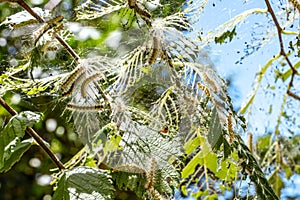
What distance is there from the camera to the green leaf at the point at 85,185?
14.4 inches

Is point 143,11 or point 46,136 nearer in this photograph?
point 143,11

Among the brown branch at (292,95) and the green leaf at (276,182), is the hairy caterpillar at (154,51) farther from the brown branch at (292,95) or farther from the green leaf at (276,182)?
the green leaf at (276,182)

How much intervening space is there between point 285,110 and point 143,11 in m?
0.53

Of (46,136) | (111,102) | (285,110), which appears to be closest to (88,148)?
(111,102)

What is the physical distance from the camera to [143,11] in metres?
0.35

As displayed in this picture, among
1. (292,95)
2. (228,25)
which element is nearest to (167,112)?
(228,25)

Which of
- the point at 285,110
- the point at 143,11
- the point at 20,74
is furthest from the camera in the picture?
the point at 285,110

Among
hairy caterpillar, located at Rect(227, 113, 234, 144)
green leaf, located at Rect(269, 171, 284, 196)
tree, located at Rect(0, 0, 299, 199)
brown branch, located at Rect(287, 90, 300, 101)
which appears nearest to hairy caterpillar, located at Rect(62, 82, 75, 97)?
tree, located at Rect(0, 0, 299, 199)

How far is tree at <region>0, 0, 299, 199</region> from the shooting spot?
0.37 meters

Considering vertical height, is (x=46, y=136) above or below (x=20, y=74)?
below

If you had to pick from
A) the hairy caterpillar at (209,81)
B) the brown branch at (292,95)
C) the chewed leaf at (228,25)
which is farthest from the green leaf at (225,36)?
the brown branch at (292,95)

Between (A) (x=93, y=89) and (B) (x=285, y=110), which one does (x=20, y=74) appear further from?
(B) (x=285, y=110)

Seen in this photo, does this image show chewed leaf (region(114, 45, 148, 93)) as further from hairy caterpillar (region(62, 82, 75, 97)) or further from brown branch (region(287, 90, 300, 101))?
brown branch (region(287, 90, 300, 101))

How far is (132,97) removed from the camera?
40 cm
